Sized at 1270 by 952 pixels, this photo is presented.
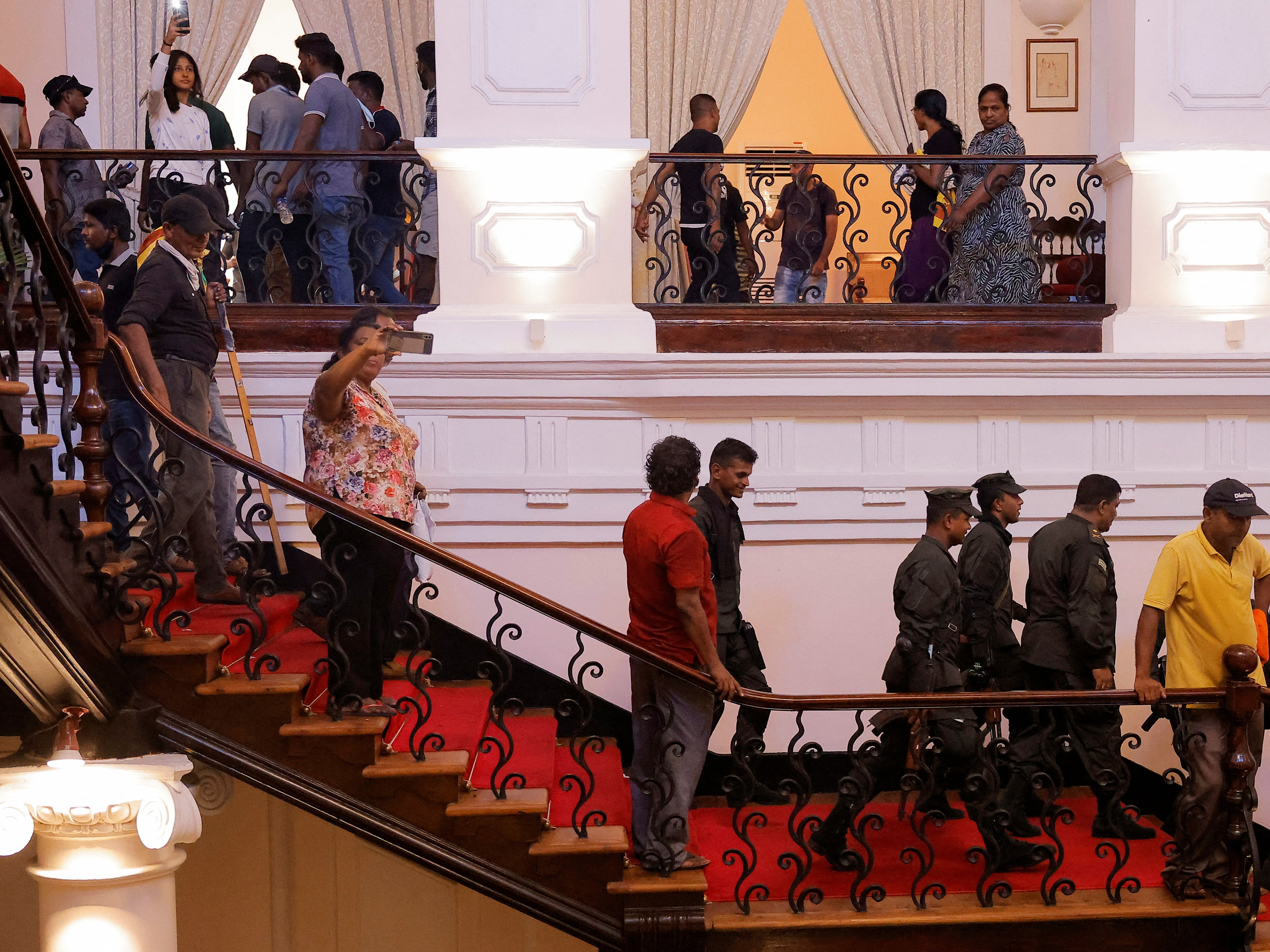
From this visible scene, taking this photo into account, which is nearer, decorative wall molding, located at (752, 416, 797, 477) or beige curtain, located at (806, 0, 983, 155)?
decorative wall molding, located at (752, 416, 797, 477)

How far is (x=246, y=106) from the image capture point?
10.4m

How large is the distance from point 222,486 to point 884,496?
11.0 feet

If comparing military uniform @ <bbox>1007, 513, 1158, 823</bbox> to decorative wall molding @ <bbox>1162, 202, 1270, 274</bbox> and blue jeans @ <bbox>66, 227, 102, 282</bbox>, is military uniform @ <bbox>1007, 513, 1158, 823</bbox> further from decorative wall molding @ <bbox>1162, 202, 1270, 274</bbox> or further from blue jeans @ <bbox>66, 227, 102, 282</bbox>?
blue jeans @ <bbox>66, 227, 102, 282</bbox>

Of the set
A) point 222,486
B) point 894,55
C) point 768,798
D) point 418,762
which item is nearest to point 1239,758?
point 768,798

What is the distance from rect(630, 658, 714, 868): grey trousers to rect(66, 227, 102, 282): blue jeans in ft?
13.5

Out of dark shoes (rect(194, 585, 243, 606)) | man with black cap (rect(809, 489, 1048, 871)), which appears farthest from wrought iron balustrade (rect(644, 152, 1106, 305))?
dark shoes (rect(194, 585, 243, 606))

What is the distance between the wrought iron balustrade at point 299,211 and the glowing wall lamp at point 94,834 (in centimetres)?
312

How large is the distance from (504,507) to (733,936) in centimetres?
259

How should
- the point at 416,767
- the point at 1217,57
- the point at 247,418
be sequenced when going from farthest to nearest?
the point at 1217,57, the point at 247,418, the point at 416,767

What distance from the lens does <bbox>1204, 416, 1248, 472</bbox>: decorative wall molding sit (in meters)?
6.70

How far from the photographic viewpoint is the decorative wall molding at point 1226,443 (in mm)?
6699

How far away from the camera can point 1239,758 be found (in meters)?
4.71

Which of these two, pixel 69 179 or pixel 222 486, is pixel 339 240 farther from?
pixel 222 486

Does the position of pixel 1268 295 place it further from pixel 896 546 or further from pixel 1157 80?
pixel 896 546
